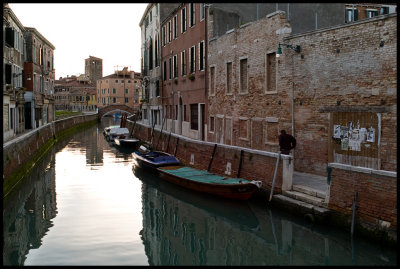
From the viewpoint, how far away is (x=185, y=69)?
23.9m

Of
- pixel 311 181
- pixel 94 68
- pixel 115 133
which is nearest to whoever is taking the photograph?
pixel 311 181

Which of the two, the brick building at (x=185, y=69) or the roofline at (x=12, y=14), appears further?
the roofline at (x=12, y=14)

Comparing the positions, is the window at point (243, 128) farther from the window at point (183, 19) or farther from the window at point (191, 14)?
the window at point (183, 19)

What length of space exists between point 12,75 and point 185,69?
10.0 meters

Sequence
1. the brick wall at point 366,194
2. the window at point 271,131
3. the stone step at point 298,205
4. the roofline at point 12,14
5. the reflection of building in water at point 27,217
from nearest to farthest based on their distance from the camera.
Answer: the brick wall at point 366,194
the reflection of building in water at point 27,217
the stone step at point 298,205
the window at point 271,131
the roofline at point 12,14

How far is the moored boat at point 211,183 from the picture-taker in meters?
11.7

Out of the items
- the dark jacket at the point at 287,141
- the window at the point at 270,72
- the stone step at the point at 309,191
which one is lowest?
the stone step at the point at 309,191

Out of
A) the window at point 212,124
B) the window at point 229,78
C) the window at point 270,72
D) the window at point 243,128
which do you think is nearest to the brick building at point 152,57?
the window at point 212,124

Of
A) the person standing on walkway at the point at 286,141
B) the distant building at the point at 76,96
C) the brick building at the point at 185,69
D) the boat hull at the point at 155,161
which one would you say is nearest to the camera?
the person standing on walkway at the point at 286,141

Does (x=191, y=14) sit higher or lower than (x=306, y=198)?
higher

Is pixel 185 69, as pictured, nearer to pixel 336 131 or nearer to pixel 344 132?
pixel 336 131

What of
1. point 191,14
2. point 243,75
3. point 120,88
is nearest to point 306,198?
point 243,75

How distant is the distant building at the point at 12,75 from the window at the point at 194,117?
9.82 m

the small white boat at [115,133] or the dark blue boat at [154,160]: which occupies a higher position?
the small white boat at [115,133]
